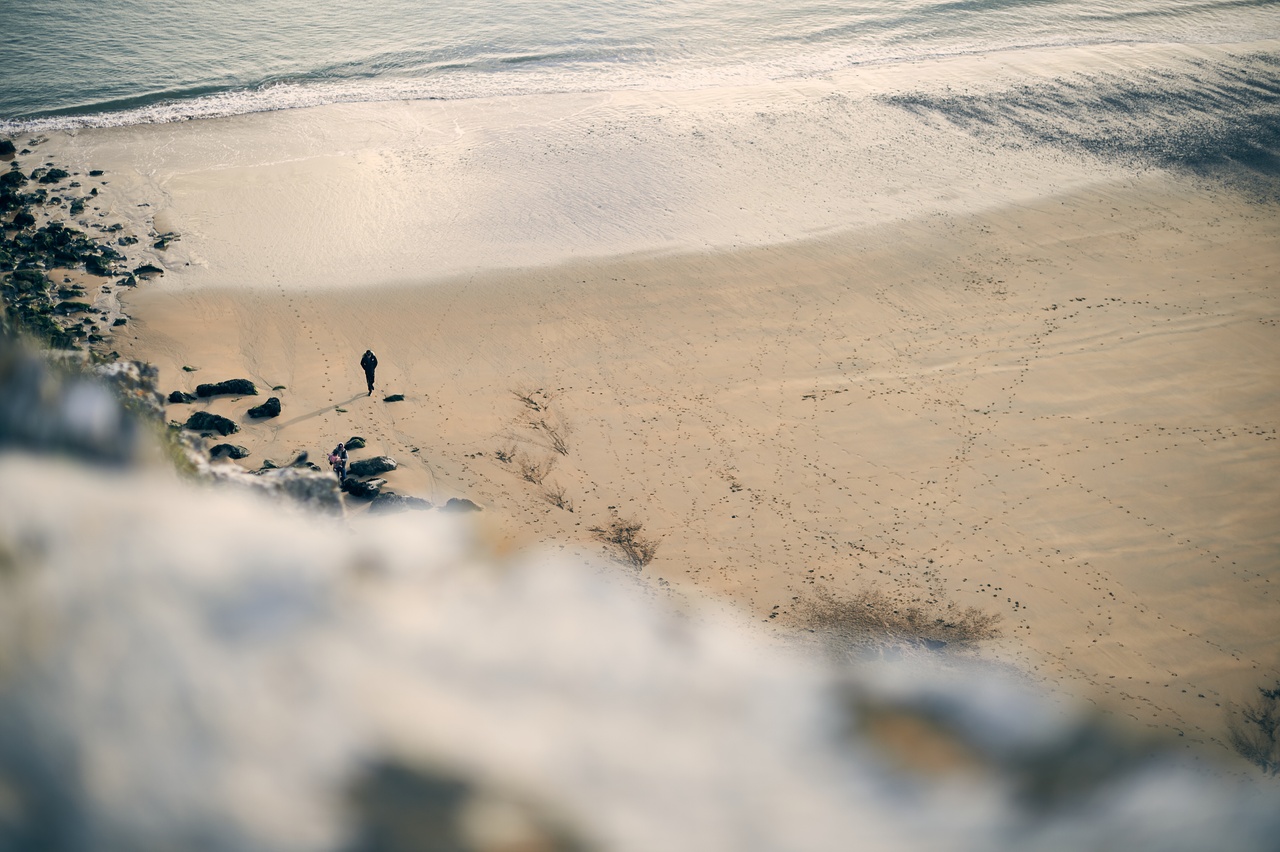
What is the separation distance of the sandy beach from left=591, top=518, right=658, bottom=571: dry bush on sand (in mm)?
188

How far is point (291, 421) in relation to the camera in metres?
13.4

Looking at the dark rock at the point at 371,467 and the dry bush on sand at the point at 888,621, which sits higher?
the dark rock at the point at 371,467

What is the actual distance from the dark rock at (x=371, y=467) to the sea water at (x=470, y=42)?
1786 cm

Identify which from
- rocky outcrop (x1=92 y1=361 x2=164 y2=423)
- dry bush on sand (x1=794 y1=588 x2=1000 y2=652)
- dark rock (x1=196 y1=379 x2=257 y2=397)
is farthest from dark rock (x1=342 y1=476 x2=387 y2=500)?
dry bush on sand (x1=794 y1=588 x2=1000 y2=652)

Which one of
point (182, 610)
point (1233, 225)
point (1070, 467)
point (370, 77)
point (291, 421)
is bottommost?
point (1070, 467)

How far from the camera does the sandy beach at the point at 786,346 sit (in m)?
11.3

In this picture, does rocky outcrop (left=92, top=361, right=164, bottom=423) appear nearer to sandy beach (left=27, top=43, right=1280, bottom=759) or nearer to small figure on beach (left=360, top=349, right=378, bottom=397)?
sandy beach (left=27, top=43, right=1280, bottom=759)

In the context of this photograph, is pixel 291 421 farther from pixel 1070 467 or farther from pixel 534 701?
pixel 1070 467

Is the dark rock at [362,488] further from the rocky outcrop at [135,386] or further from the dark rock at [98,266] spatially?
the dark rock at [98,266]

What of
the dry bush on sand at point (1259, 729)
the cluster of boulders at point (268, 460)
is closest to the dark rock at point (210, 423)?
the cluster of boulders at point (268, 460)

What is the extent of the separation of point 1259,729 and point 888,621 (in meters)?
4.00

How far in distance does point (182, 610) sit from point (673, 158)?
824 inches

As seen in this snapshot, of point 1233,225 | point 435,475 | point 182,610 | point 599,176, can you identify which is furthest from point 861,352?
point 182,610

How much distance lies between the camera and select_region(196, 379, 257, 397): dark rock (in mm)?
13836
